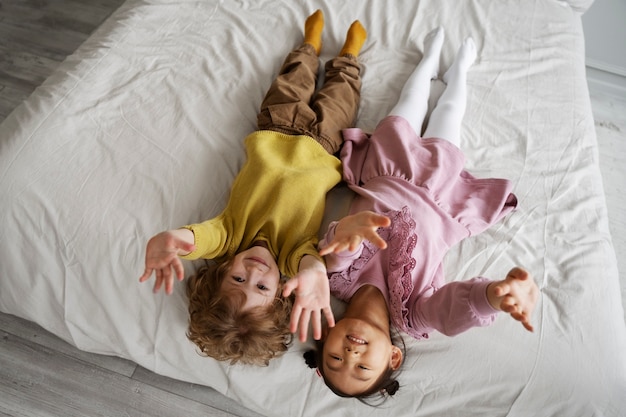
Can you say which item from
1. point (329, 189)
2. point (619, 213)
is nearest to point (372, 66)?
point (329, 189)

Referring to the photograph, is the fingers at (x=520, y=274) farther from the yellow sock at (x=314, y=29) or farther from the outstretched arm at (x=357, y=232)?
the yellow sock at (x=314, y=29)

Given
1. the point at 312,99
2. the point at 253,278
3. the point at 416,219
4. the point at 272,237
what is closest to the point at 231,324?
the point at 253,278

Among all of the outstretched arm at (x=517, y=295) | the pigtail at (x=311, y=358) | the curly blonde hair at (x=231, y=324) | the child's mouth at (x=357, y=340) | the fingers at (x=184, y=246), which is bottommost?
the pigtail at (x=311, y=358)

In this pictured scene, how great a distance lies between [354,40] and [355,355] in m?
0.88

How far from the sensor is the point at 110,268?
927 mm

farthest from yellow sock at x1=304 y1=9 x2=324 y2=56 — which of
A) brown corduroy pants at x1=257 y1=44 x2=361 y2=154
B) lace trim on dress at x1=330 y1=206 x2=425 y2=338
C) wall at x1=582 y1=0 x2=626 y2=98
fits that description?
wall at x1=582 y1=0 x2=626 y2=98

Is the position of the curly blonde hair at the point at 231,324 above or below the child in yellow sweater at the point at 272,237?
below

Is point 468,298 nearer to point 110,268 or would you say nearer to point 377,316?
point 377,316

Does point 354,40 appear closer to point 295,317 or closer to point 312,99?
point 312,99

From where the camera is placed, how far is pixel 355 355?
0.82 m

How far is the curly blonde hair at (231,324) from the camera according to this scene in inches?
33.8

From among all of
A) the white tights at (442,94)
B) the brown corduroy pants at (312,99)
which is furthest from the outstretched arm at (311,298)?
the white tights at (442,94)

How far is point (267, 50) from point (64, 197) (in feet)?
2.22

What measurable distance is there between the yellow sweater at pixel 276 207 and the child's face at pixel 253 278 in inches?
1.9
